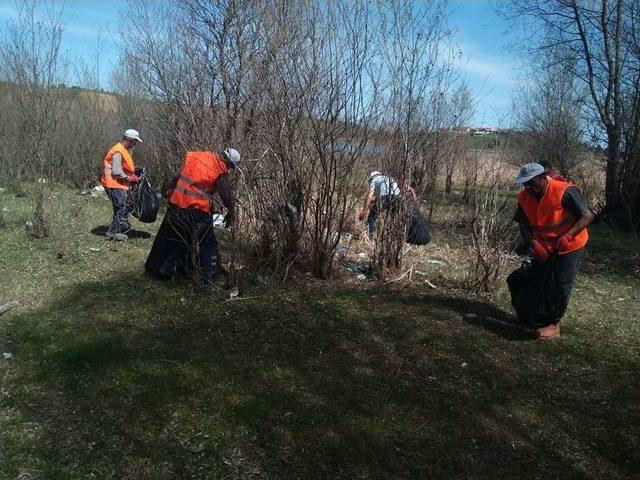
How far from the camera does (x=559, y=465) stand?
315cm

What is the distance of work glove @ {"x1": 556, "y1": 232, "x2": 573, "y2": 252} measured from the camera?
4.67m

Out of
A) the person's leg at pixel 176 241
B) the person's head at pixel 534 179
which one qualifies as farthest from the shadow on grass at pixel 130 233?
the person's head at pixel 534 179

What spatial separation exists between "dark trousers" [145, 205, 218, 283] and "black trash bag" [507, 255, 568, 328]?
308 cm

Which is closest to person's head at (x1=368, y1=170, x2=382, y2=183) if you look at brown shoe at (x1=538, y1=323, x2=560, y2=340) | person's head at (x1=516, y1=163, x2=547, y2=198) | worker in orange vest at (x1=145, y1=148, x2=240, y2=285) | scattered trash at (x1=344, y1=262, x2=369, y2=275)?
scattered trash at (x1=344, y1=262, x2=369, y2=275)

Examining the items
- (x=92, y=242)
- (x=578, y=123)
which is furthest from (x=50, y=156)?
(x=578, y=123)

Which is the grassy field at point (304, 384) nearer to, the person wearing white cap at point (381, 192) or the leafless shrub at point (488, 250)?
the leafless shrub at point (488, 250)

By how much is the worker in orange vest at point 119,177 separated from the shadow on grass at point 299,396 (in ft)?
8.97

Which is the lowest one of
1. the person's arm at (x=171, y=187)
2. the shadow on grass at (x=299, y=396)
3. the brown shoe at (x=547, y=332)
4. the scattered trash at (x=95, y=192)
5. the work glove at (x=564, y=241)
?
the shadow on grass at (x=299, y=396)

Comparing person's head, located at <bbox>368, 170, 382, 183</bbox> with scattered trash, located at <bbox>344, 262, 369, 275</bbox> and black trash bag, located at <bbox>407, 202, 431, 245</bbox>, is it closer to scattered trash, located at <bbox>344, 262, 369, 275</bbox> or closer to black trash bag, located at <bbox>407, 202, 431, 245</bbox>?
black trash bag, located at <bbox>407, 202, 431, 245</bbox>

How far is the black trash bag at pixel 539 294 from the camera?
15.9 ft

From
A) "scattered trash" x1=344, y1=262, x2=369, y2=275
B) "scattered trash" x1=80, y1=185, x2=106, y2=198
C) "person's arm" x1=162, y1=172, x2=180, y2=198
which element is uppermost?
"person's arm" x1=162, y1=172, x2=180, y2=198

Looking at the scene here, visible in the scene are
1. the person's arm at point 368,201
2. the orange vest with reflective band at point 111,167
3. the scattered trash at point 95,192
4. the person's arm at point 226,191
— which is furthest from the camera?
the scattered trash at point 95,192

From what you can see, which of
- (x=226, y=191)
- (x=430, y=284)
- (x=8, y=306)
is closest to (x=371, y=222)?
(x=430, y=284)

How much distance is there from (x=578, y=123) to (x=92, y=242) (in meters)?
13.7
